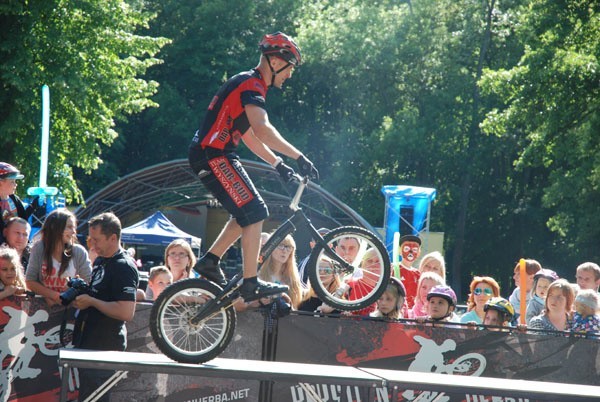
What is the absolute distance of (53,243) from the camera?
7320 mm

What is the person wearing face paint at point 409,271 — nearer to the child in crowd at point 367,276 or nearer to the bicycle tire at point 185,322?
the child in crowd at point 367,276

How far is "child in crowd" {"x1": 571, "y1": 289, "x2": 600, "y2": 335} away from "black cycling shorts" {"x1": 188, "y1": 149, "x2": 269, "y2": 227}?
3.67m

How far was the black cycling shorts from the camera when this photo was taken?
6.34 meters

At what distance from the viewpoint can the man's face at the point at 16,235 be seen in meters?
7.82

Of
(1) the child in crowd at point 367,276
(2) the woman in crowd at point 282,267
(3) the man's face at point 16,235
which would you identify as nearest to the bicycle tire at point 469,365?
(1) the child in crowd at point 367,276

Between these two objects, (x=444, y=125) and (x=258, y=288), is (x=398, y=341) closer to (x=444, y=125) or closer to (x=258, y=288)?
(x=258, y=288)

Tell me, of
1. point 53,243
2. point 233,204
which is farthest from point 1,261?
point 233,204

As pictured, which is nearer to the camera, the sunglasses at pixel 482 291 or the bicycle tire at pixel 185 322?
the bicycle tire at pixel 185 322

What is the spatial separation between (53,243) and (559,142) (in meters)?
20.0

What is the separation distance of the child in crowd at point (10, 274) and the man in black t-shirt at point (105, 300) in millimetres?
770

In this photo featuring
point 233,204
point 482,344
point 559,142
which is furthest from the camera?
point 559,142

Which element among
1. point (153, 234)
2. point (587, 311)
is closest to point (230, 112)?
point (587, 311)

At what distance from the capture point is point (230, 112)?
20.9 feet

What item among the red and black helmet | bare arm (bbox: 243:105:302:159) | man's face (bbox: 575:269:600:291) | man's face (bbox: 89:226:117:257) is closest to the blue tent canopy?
man's face (bbox: 575:269:600:291)
